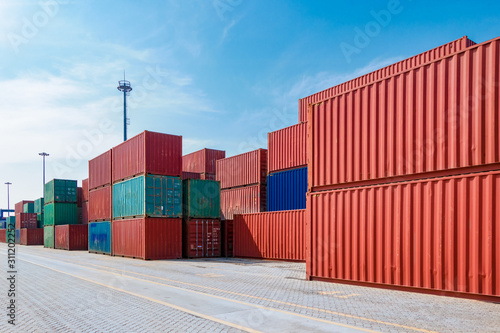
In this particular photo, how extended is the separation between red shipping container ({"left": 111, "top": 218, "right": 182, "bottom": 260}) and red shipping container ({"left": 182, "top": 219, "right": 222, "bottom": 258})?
1.73 ft

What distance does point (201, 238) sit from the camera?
1005 inches

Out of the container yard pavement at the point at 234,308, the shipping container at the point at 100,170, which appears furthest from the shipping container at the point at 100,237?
the container yard pavement at the point at 234,308

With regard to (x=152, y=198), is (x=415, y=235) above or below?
below

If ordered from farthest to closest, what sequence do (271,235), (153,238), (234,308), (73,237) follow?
(73,237), (153,238), (271,235), (234,308)

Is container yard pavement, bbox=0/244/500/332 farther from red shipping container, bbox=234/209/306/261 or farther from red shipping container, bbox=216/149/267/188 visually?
red shipping container, bbox=216/149/267/188

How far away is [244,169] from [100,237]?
12.9m

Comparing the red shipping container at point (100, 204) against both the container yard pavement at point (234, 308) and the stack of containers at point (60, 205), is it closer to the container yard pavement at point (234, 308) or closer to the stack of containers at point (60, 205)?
the stack of containers at point (60, 205)

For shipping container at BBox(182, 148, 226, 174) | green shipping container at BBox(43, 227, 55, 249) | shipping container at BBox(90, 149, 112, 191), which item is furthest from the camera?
green shipping container at BBox(43, 227, 55, 249)

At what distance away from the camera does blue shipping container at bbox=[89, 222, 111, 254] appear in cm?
2943

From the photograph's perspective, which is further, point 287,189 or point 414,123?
point 287,189

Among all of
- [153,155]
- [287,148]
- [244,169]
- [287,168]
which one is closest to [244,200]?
[244,169]

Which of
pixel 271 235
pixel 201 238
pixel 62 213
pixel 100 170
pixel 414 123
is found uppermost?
pixel 414 123

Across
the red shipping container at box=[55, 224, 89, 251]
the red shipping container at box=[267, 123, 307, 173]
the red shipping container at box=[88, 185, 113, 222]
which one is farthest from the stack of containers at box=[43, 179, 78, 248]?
the red shipping container at box=[267, 123, 307, 173]

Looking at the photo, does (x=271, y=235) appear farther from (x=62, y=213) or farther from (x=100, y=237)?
(x=62, y=213)
